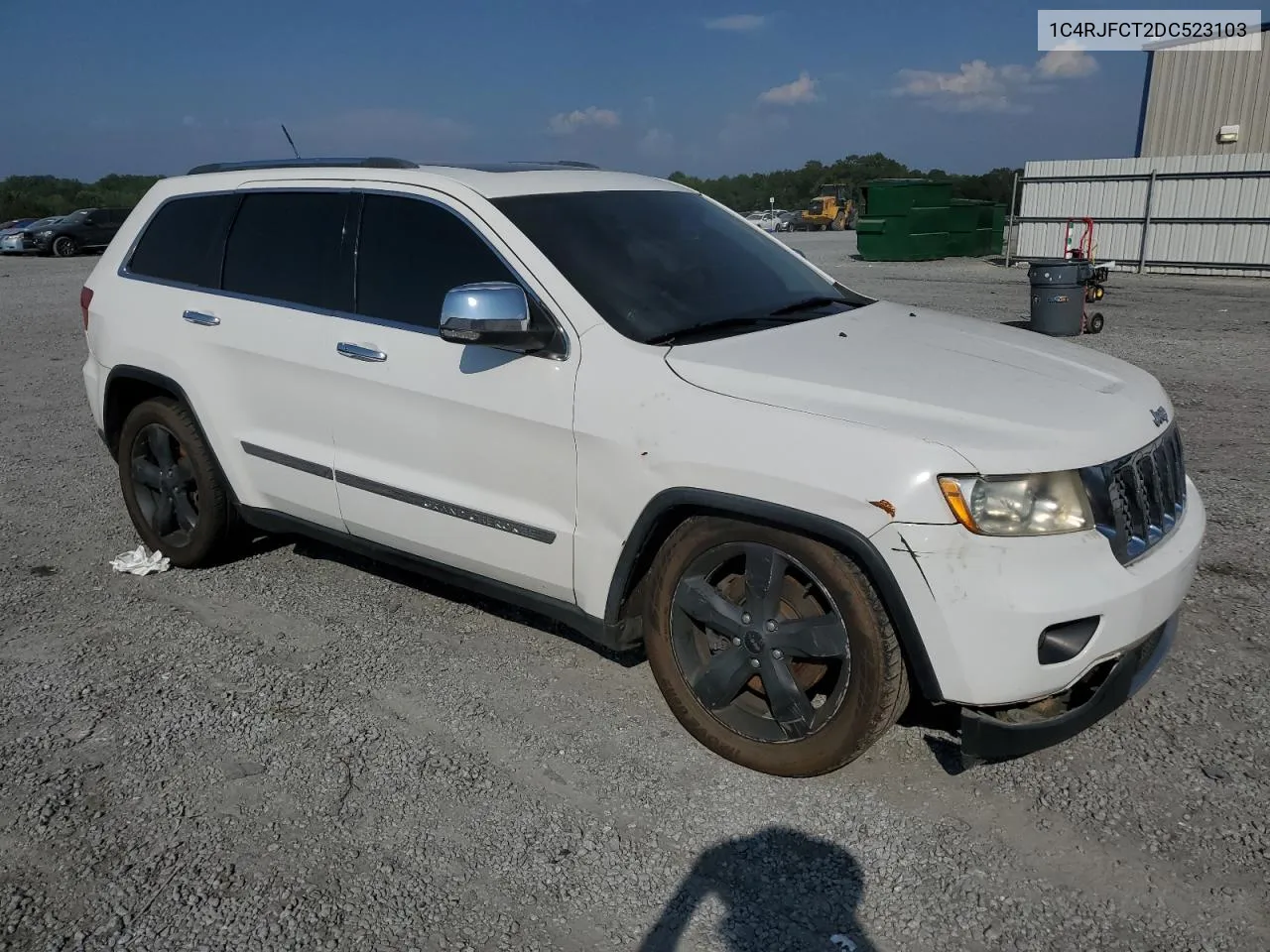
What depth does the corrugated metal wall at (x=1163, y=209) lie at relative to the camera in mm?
19547

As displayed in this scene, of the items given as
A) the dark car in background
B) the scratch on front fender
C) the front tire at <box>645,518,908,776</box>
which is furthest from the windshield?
the dark car in background

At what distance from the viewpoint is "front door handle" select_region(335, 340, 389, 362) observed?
3.93 metres

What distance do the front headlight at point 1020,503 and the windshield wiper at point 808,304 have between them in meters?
1.34

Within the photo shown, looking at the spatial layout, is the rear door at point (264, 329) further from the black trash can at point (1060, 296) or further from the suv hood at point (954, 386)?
the black trash can at point (1060, 296)

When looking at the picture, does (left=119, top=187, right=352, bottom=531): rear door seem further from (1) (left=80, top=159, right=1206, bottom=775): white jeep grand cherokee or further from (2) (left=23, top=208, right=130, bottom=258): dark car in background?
(2) (left=23, top=208, right=130, bottom=258): dark car in background

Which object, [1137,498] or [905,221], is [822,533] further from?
[905,221]

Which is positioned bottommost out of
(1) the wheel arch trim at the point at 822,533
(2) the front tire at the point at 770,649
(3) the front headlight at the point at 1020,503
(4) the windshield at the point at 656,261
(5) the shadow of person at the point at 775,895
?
(5) the shadow of person at the point at 775,895

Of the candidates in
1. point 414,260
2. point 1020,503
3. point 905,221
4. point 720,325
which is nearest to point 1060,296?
point 720,325

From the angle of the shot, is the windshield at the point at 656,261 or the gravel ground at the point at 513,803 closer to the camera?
the gravel ground at the point at 513,803

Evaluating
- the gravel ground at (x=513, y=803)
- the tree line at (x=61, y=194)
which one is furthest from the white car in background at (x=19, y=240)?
the gravel ground at (x=513, y=803)

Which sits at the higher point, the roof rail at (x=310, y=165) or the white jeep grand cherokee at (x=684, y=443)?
the roof rail at (x=310, y=165)

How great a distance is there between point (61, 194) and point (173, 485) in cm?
6631

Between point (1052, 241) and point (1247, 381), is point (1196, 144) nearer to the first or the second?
point (1052, 241)

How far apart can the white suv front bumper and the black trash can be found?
10.0 m
